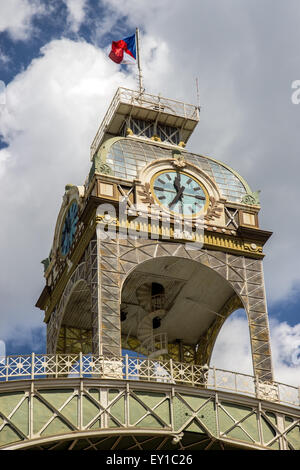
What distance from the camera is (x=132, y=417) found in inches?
1922

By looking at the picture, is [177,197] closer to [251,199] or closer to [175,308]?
[251,199]

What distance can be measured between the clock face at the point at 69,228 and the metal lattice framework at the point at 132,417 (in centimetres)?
1357

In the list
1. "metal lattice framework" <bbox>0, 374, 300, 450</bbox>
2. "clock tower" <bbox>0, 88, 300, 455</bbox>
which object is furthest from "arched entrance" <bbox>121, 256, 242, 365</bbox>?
"metal lattice framework" <bbox>0, 374, 300, 450</bbox>

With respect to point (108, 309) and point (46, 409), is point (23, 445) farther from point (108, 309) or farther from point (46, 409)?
point (108, 309)

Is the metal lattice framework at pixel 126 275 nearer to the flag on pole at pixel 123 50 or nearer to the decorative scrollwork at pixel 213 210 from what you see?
the decorative scrollwork at pixel 213 210

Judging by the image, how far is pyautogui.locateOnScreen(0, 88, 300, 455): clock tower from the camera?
159ft

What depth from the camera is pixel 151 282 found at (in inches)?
2464

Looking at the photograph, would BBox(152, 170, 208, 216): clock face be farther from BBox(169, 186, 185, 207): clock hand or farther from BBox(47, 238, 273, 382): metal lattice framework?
BBox(47, 238, 273, 382): metal lattice framework

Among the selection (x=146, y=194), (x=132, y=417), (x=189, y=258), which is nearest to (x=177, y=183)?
(x=146, y=194)

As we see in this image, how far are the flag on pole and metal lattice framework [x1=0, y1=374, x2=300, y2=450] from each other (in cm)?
2547

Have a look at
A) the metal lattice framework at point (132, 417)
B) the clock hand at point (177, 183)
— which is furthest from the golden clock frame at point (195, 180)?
the metal lattice framework at point (132, 417)

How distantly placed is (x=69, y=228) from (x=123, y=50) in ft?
42.9
